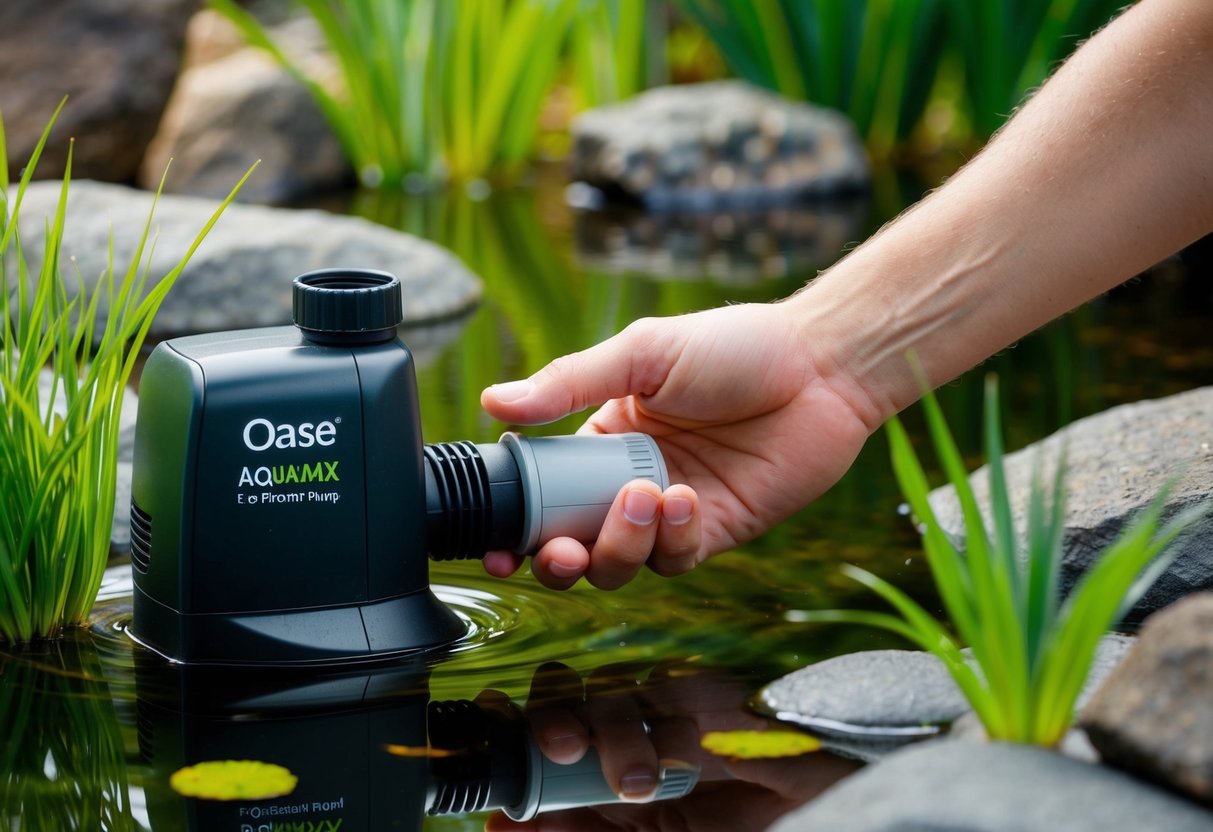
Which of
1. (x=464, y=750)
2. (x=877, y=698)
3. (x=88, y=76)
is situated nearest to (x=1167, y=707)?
(x=877, y=698)

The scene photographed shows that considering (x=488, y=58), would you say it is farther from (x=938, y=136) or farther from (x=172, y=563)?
(x=172, y=563)

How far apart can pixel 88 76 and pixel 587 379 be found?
3.40 metres

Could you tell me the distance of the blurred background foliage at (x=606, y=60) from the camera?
4434 mm

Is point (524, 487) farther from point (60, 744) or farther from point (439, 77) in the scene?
point (439, 77)

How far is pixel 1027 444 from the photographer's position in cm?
214

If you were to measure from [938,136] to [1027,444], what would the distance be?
347cm

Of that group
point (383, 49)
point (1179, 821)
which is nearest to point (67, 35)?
point (383, 49)

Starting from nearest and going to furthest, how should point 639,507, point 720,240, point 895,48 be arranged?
point 639,507
point 720,240
point 895,48

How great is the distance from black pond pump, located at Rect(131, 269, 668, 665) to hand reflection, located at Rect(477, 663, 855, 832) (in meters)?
0.16

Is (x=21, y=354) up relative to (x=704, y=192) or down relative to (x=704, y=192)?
up

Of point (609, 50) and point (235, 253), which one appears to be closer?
point (235, 253)

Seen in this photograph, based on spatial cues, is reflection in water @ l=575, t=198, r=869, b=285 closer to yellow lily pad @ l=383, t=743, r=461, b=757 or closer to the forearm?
the forearm

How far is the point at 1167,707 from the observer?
36.2 inches

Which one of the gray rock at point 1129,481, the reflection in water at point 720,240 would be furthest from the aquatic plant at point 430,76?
the gray rock at point 1129,481
